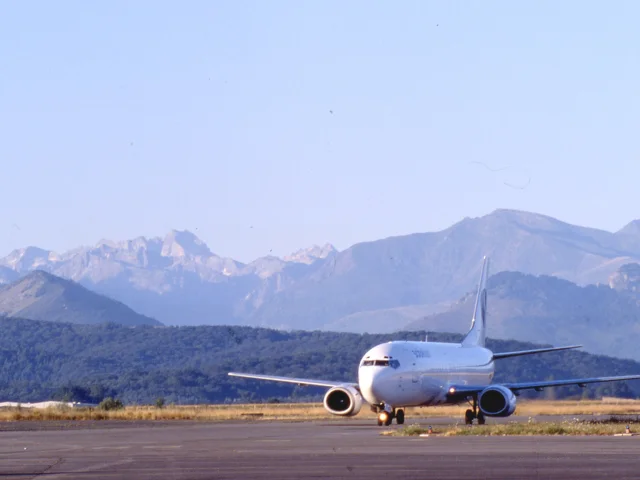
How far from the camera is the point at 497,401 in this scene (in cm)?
5406

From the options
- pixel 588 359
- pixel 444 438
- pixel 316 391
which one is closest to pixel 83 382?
pixel 316 391

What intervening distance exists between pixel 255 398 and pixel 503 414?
98518mm

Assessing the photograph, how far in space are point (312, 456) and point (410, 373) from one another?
72.0 feet

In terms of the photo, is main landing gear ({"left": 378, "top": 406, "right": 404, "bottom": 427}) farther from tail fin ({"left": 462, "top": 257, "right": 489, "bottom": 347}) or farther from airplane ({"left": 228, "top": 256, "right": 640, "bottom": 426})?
tail fin ({"left": 462, "top": 257, "right": 489, "bottom": 347})

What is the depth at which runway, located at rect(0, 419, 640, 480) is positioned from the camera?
1003 inches

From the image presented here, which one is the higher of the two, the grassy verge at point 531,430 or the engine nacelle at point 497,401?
the engine nacelle at point 497,401

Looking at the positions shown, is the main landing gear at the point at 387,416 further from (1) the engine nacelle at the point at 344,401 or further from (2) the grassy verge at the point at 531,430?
(2) the grassy verge at the point at 531,430

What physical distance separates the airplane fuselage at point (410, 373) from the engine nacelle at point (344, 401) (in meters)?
2.01

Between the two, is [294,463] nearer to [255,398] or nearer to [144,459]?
[144,459]

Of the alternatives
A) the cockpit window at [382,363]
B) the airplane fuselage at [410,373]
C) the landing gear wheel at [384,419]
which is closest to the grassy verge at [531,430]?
the airplane fuselage at [410,373]

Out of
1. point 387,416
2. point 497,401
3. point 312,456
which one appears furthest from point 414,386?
point 312,456

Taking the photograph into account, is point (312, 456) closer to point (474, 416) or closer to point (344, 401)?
point (344, 401)

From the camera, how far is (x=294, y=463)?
28391 mm

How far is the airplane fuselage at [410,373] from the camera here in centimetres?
5119
